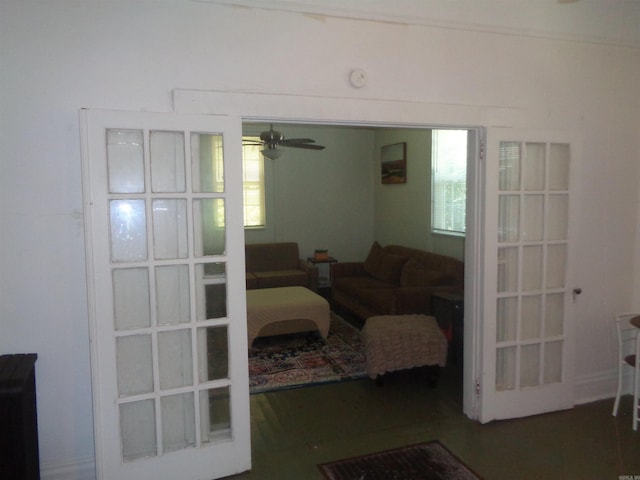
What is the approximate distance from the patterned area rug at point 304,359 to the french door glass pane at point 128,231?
1844 mm

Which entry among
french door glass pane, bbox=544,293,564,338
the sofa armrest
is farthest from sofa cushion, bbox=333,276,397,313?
A: french door glass pane, bbox=544,293,564,338

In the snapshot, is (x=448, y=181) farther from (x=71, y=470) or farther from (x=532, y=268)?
(x=71, y=470)

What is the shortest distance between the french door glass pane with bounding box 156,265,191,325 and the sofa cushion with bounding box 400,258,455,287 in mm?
3078

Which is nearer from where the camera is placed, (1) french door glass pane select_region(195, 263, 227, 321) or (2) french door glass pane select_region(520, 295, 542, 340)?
(1) french door glass pane select_region(195, 263, 227, 321)

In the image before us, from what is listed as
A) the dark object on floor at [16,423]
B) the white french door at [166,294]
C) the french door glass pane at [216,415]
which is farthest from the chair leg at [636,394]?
the dark object on floor at [16,423]

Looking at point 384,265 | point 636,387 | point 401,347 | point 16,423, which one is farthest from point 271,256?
point 16,423

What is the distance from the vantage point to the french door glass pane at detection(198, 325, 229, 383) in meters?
2.65

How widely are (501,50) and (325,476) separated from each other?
2.82m

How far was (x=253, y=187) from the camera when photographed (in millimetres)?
7289

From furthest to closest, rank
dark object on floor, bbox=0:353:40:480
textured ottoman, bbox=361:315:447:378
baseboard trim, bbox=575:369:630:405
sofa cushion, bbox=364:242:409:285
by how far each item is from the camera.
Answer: sofa cushion, bbox=364:242:409:285
textured ottoman, bbox=361:315:447:378
baseboard trim, bbox=575:369:630:405
dark object on floor, bbox=0:353:40:480

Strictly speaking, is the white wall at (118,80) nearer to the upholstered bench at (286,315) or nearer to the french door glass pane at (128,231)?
the french door glass pane at (128,231)

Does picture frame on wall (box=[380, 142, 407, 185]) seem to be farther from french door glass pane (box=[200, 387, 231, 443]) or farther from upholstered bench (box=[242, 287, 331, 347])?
french door glass pane (box=[200, 387, 231, 443])

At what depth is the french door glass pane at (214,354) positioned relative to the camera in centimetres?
265

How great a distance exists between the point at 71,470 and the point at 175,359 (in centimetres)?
78
